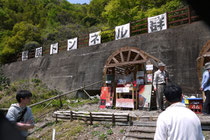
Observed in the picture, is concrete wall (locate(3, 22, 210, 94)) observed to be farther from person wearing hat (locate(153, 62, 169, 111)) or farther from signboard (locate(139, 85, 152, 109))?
signboard (locate(139, 85, 152, 109))

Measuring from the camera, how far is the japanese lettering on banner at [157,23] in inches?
476

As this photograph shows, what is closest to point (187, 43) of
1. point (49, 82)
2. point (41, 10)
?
point (49, 82)

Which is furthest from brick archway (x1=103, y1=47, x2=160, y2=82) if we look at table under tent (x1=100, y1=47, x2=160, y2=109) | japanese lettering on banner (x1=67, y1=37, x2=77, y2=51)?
japanese lettering on banner (x1=67, y1=37, x2=77, y2=51)

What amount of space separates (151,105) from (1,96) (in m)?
14.4

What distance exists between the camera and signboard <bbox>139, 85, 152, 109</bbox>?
27.6 feet

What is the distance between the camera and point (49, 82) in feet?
60.2

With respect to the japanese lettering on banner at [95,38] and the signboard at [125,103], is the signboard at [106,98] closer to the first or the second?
the signboard at [125,103]

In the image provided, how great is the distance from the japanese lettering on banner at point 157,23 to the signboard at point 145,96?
5.41 m

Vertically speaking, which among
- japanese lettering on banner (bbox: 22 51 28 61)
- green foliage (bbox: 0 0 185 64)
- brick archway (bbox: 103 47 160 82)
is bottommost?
brick archway (bbox: 103 47 160 82)

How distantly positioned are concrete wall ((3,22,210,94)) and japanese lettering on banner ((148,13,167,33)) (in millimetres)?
448

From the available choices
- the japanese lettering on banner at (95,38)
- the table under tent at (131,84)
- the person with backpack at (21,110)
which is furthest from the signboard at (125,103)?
the japanese lettering on banner at (95,38)

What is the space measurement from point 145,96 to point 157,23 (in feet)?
20.6

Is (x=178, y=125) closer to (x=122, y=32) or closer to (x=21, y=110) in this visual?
(x=21, y=110)

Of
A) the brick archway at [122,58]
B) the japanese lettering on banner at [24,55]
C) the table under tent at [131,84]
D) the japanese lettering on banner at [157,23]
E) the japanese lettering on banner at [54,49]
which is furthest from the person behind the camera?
the japanese lettering on banner at [24,55]
